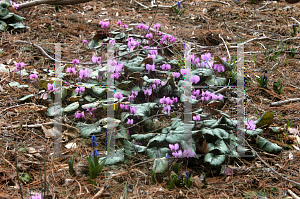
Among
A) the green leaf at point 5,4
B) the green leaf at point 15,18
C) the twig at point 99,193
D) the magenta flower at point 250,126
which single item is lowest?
the twig at point 99,193

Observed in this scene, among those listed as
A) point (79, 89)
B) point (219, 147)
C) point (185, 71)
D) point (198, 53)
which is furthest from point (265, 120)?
point (79, 89)

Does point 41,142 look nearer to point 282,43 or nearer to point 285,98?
point 285,98

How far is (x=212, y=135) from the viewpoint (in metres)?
1.86

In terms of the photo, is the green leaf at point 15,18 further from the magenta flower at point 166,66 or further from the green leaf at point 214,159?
the green leaf at point 214,159

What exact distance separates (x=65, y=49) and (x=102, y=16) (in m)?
1.22

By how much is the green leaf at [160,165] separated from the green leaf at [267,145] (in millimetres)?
801

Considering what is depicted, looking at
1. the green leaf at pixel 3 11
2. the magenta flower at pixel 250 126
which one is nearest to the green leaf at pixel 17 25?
the green leaf at pixel 3 11

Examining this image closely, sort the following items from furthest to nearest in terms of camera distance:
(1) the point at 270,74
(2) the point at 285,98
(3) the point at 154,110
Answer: (1) the point at 270,74
(2) the point at 285,98
(3) the point at 154,110

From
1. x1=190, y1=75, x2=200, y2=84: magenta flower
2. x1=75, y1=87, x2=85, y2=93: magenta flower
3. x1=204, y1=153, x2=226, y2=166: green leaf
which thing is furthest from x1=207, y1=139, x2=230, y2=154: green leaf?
x1=75, y1=87, x2=85, y2=93: magenta flower

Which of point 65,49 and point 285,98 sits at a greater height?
point 65,49

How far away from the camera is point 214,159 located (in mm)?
1808

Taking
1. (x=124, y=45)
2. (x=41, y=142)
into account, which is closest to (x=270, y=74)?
(x=124, y=45)

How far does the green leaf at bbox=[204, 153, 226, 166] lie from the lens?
179 cm

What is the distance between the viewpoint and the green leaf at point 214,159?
1787 millimetres
